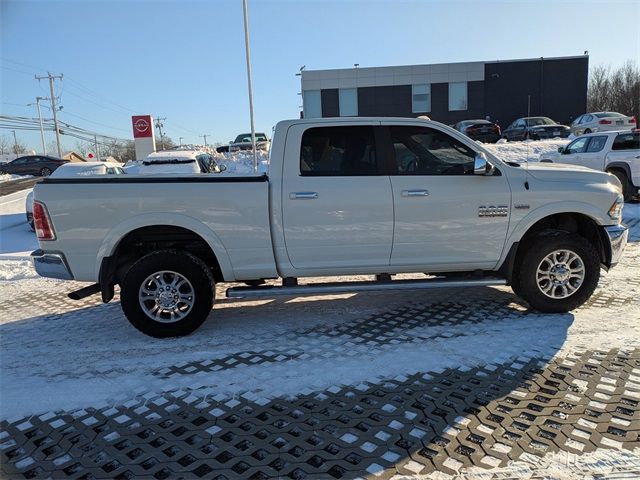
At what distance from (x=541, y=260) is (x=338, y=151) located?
243cm

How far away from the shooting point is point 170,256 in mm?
4621

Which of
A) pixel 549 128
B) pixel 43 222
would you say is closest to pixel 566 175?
pixel 43 222

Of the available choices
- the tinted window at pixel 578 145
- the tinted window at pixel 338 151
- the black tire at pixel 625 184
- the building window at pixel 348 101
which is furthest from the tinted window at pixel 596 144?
the building window at pixel 348 101

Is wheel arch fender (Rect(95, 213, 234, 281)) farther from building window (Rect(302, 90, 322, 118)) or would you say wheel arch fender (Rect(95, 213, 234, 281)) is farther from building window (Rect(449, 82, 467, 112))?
building window (Rect(449, 82, 467, 112))

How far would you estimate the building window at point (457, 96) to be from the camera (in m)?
36.5

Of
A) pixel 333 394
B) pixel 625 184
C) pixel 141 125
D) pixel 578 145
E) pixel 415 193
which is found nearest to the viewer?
pixel 333 394

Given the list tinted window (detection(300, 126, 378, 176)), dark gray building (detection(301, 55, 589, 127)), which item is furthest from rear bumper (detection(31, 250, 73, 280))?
dark gray building (detection(301, 55, 589, 127))

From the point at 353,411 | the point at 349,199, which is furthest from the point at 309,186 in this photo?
the point at 353,411

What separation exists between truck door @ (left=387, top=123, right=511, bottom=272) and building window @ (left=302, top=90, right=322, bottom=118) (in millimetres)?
31786

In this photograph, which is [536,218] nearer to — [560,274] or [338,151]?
[560,274]

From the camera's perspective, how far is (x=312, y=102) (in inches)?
1410

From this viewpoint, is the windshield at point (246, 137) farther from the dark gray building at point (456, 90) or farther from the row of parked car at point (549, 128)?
the row of parked car at point (549, 128)

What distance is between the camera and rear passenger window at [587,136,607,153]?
12109 millimetres

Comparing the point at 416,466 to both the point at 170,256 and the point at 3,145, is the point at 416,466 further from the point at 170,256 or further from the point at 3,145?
the point at 3,145
